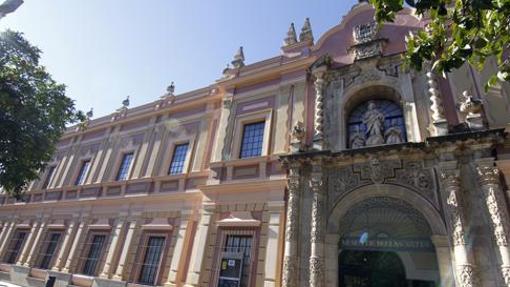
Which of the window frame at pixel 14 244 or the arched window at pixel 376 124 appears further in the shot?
the window frame at pixel 14 244

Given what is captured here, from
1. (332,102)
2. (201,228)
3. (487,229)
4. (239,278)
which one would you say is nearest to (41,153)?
(201,228)

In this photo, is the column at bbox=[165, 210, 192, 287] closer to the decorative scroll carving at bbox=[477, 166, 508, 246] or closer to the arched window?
the arched window

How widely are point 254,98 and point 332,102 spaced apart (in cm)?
349

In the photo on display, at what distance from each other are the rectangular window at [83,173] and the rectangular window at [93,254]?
431 centimetres

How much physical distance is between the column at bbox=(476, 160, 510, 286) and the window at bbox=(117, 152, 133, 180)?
1438 centimetres

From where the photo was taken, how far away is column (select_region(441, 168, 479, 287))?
6379 mm

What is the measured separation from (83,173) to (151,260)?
8841mm


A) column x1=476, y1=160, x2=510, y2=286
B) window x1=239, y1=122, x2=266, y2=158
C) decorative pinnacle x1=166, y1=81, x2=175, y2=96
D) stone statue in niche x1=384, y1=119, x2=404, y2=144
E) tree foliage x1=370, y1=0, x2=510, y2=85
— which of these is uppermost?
decorative pinnacle x1=166, y1=81, x2=175, y2=96

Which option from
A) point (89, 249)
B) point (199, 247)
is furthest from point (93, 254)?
point (199, 247)

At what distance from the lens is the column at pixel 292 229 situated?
26.5 ft

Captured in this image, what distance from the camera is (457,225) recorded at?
6.93 metres

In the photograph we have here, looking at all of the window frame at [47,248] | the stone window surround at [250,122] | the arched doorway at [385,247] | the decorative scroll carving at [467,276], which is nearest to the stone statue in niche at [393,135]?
the arched doorway at [385,247]

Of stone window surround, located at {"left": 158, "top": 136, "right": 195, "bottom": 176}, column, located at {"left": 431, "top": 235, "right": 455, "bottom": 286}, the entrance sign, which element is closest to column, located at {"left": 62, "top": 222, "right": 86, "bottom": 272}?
stone window surround, located at {"left": 158, "top": 136, "right": 195, "bottom": 176}

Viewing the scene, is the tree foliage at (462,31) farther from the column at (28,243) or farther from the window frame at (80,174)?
the column at (28,243)
